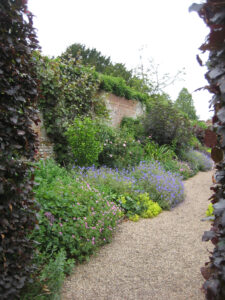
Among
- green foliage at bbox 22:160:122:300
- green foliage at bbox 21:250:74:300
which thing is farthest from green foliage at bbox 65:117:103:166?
green foliage at bbox 21:250:74:300

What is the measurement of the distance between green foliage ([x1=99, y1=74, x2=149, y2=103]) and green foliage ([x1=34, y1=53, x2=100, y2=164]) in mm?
1269

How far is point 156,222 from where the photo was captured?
4.63m

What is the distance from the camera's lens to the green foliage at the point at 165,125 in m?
10.1

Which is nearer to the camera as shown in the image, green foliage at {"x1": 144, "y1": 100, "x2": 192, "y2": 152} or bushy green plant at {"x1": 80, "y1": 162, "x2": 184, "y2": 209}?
bushy green plant at {"x1": 80, "y1": 162, "x2": 184, "y2": 209}

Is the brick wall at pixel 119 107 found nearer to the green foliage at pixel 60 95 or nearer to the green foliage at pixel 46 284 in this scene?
the green foliage at pixel 60 95

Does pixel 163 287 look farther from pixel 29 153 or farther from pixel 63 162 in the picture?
pixel 63 162

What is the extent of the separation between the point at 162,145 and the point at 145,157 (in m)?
1.48

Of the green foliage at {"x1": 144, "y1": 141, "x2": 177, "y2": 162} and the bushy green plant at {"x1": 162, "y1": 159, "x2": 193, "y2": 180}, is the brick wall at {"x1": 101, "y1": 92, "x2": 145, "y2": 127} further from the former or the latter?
the bushy green plant at {"x1": 162, "y1": 159, "x2": 193, "y2": 180}

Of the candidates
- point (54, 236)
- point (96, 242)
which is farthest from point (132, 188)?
point (54, 236)

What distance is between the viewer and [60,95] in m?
6.89

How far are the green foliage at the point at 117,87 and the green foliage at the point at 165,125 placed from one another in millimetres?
1258

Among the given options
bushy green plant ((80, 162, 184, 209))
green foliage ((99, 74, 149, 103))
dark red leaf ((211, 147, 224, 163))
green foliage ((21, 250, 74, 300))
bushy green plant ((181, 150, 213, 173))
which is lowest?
green foliage ((21, 250, 74, 300))

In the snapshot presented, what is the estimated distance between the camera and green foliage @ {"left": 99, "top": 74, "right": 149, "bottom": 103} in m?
9.27

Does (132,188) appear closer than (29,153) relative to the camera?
No
